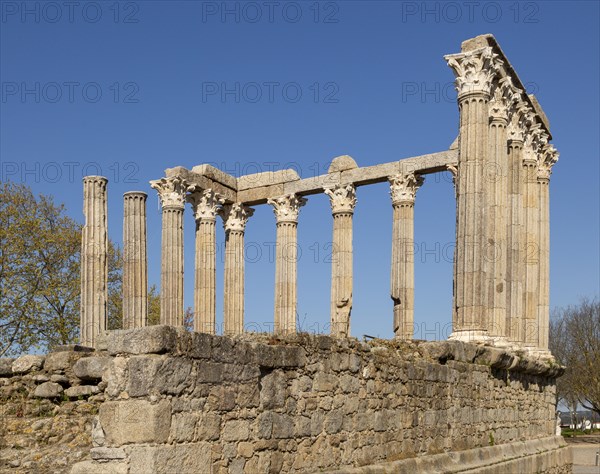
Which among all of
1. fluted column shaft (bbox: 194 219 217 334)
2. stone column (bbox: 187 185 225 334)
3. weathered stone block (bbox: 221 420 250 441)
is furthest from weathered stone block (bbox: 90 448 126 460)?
stone column (bbox: 187 185 225 334)

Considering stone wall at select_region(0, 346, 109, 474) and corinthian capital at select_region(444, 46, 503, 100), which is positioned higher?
→ corinthian capital at select_region(444, 46, 503, 100)

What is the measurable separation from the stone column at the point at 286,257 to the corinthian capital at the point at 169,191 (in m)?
3.88

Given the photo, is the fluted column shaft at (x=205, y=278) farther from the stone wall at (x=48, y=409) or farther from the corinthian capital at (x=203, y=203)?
the stone wall at (x=48, y=409)

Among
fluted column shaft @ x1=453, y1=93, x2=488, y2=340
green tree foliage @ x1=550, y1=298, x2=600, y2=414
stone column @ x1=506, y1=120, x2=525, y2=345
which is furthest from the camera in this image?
green tree foliage @ x1=550, y1=298, x2=600, y2=414

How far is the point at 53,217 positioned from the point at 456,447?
21483mm

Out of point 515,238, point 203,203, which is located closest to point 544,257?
point 515,238

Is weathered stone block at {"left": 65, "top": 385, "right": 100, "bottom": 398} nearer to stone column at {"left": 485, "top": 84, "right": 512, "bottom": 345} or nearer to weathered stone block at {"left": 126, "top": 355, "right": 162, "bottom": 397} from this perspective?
weathered stone block at {"left": 126, "top": 355, "right": 162, "bottom": 397}

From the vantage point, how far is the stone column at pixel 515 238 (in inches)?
738

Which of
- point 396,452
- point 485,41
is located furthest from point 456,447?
point 485,41

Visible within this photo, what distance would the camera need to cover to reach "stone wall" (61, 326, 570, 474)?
6.61 metres

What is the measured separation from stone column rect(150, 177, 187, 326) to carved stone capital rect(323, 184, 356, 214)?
484cm

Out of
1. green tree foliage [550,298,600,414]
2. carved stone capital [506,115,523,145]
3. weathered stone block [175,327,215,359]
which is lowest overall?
green tree foliage [550,298,600,414]

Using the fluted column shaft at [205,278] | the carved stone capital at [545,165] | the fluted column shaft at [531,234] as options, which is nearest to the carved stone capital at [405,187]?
the carved stone capital at [545,165]

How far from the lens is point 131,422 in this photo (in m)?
6.56
